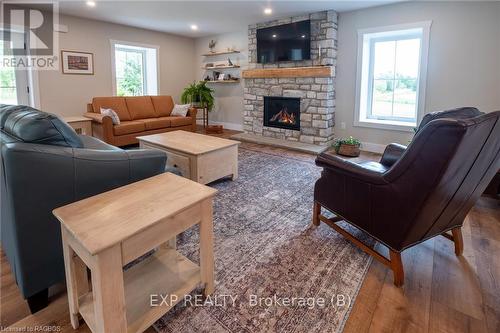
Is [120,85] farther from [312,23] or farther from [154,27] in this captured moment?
[312,23]

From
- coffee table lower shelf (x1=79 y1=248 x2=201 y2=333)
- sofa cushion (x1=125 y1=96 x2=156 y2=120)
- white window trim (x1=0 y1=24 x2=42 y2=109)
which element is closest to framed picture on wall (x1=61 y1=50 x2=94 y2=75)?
white window trim (x1=0 y1=24 x2=42 y2=109)

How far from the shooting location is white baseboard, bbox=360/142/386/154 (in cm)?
477

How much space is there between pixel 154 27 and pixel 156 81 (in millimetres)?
1119

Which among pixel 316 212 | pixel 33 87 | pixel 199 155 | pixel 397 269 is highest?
pixel 33 87

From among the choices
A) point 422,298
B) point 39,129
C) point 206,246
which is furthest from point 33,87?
point 422,298

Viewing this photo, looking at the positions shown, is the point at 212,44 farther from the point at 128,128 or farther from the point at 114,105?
the point at 128,128

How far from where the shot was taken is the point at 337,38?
192 inches

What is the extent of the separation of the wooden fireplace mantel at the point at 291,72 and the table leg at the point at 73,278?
4405 mm

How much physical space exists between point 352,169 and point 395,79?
11.6ft

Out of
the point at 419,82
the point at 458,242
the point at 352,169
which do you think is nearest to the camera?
the point at 352,169

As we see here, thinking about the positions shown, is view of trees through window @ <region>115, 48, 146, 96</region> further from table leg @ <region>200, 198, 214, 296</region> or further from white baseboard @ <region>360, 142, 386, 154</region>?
table leg @ <region>200, 198, 214, 296</region>

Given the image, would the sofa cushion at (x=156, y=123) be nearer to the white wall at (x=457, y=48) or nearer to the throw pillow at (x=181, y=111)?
the throw pillow at (x=181, y=111)

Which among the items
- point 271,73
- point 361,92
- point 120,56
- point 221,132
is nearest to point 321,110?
point 361,92

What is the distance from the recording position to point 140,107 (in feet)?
18.6
